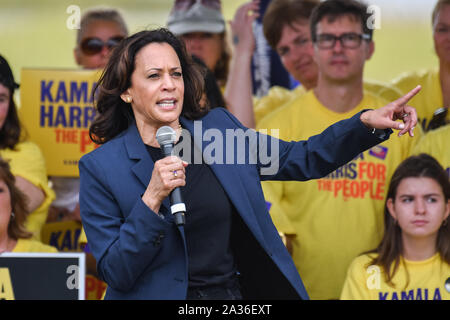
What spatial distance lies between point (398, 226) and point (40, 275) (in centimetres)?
186

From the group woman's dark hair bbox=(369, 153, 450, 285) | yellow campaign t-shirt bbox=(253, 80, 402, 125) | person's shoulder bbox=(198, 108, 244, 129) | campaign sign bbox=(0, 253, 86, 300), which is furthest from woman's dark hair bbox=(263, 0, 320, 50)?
person's shoulder bbox=(198, 108, 244, 129)

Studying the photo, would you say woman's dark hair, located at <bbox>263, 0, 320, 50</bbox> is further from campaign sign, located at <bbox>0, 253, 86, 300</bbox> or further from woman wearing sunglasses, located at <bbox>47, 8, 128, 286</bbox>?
campaign sign, located at <bbox>0, 253, 86, 300</bbox>

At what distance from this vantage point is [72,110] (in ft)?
16.1

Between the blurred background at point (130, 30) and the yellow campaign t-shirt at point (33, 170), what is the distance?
0.93 m

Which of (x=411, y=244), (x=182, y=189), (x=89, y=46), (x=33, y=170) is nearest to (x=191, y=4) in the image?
(x=89, y=46)

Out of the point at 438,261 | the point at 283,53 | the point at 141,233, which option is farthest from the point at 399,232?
the point at 141,233

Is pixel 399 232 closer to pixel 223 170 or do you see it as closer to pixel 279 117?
pixel 279 117

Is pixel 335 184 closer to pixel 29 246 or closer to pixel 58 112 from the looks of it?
pixel 29 246

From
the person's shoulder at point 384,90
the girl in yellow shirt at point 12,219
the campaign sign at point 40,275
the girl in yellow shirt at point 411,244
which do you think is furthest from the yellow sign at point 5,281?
the person's shoulder at point 384,90

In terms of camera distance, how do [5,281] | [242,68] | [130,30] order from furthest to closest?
[130,30] → [242,68] → [5,281]

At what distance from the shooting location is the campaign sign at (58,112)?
489 cm

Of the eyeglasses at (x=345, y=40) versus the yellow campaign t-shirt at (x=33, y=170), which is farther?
the yellow campaign t-shirt at (x=33, y=170)

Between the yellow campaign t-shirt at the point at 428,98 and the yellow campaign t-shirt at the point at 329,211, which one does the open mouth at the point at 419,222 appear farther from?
the yellow campaign t-shirt at the point at 428,98

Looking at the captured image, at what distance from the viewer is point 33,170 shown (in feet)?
15.1
